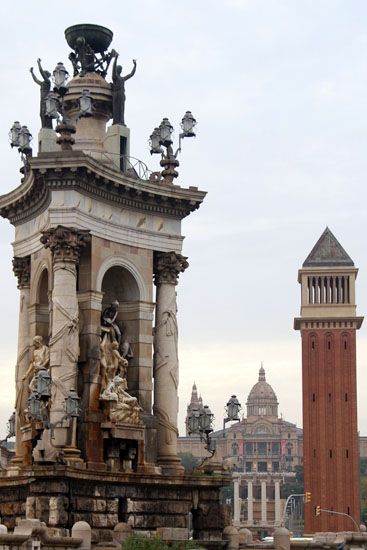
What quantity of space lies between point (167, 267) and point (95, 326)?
3711 mm

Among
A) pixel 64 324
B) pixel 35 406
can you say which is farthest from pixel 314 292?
pixel 35 406

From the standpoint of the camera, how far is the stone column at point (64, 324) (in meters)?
Result: 37.1

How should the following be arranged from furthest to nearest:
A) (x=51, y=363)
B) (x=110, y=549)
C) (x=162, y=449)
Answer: (x=162, y=449) < (x=51, y=363) < (x=110, y=549)

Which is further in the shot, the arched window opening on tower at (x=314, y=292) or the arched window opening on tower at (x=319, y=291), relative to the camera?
the arched window opening on tower at (x=319, y=291)

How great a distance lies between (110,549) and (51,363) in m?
5.69

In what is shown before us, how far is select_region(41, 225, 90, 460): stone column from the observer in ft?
122

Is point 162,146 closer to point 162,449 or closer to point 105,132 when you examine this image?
point 105,132

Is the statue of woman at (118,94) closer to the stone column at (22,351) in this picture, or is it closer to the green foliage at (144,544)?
the stone column at (22,351)

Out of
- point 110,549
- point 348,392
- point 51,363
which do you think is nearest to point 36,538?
point 110,549

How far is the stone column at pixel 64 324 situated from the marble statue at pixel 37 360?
1.13 metres

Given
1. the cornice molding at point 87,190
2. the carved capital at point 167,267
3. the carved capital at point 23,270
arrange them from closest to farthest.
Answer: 1. the cornice molding at point 87,190
2. the carved capital at point 167,267
3. the carved capital at point 23,270

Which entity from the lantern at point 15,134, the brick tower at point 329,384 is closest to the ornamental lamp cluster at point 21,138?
the lantern at point 15,134

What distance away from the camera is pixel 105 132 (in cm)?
4331

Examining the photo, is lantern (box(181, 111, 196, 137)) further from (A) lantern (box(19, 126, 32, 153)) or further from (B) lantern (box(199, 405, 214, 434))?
(B) lantern (box(199, 405, 214, 434))
